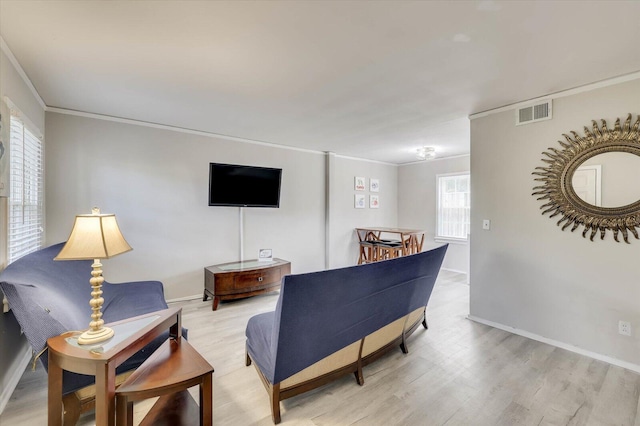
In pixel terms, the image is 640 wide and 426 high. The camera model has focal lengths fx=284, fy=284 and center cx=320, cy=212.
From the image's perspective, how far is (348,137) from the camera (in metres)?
4.34

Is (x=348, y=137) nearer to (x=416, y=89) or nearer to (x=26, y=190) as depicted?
(x=416, y=89)

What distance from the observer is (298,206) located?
508 centimetres

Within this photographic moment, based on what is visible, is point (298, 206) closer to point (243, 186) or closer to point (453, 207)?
point (243, 186)

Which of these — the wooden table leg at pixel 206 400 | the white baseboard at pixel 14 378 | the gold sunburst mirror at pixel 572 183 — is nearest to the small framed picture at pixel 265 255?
the white baseboard at pixel 14 378

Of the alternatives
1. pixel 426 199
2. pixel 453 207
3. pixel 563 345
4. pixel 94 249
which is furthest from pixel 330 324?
pixel 426 199

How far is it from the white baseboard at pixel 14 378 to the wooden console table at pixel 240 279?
163 centimetres

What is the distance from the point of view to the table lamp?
4.83 ft

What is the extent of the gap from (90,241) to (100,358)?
0.59 metres

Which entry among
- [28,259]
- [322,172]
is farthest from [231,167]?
[28,259]

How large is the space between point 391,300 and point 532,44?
1.98 meters

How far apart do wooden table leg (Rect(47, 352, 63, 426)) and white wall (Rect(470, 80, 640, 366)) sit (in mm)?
3604

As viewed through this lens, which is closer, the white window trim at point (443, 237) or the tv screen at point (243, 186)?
the tv screen at point (243, 186)

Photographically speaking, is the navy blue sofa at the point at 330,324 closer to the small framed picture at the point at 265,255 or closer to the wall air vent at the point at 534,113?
the wall air vent at the point at 534,113

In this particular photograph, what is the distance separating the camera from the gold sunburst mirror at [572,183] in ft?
7.51
